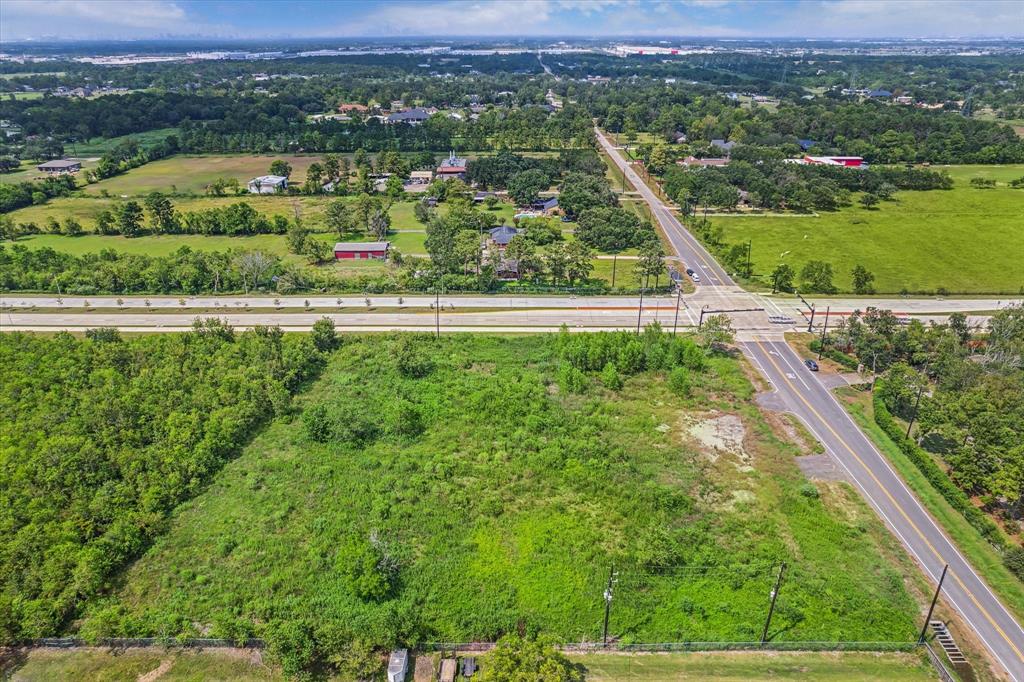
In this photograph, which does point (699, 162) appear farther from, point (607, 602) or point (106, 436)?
point (106, 436)

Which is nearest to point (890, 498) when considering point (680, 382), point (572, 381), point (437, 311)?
point (680, 382)

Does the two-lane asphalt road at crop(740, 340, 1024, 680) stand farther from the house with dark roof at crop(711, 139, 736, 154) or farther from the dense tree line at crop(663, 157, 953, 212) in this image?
the house with dark roof at crop(711, 139, 736, 154)

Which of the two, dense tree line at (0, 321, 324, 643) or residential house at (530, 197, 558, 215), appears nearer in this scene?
dense tree line at (0, 321, 324, 643)

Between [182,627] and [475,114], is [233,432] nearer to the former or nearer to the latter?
[182,627]

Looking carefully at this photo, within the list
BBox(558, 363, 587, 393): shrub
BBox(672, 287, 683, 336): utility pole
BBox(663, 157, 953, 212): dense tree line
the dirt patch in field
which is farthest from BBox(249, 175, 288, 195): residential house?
the dirt patch in field

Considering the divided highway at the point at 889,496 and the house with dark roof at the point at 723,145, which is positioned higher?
the house with dark roof at the point at 723,145

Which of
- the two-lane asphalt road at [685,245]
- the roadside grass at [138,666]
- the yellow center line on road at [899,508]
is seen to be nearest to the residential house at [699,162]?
the two-lane asphalt road at [685,245]

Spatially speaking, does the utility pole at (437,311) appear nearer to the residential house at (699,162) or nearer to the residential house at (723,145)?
the residential house at (699,162)
